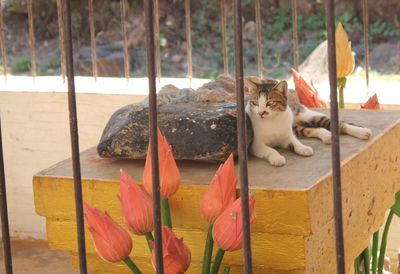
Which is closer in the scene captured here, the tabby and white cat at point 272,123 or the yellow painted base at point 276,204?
the yellow painted base at point 276,204

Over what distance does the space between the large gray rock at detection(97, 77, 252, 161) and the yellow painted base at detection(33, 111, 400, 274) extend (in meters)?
0.04

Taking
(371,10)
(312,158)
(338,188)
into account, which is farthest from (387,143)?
(371,10)

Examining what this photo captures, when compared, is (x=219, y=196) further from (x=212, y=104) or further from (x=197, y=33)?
(x=197, y=33)

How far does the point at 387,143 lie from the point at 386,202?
0.16 meters

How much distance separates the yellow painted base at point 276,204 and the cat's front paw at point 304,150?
16 mm

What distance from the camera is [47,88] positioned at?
4.16 meters

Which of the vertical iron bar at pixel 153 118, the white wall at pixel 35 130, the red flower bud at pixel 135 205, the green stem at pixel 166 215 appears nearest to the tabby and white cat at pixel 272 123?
the green stem at pixel 166 215

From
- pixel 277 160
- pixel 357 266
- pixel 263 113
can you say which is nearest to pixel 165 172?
pixel 277 160

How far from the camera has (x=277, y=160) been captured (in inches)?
83.5

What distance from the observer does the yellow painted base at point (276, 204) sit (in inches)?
75.6

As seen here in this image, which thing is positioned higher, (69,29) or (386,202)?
(69,29)

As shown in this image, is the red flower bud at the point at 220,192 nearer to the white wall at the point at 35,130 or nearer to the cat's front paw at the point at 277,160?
the cat's front paw at the point at 277,160

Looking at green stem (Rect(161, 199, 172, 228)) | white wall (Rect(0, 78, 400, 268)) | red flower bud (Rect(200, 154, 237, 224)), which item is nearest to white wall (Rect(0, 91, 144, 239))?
white wall (Rect(0, 78, 400, 268))

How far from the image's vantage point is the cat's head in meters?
2.24
